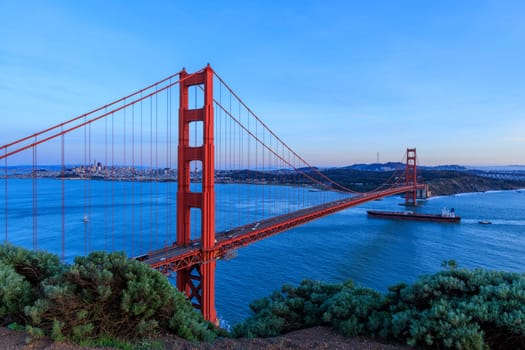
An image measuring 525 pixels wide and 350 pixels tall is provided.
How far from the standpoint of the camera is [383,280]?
15.5 meters

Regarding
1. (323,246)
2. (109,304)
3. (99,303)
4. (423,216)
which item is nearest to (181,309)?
(109,304)

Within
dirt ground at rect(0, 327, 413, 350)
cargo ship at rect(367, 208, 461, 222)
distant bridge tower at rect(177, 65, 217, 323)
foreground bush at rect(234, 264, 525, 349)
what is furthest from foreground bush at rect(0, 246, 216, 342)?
cargo ship at rect(367, 208, 461, 222)

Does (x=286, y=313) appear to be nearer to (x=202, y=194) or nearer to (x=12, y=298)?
(x=12, y=298)

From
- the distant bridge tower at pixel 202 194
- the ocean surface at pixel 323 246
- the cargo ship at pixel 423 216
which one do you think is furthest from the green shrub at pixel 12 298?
the cargo ship at pixel 423 216

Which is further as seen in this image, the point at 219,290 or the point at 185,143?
the point at 219,290

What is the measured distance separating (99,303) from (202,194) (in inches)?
259

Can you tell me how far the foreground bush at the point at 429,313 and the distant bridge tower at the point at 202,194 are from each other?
16.9 feet

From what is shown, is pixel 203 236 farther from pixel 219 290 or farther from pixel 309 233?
pixel 309 233

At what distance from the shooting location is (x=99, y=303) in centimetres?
351

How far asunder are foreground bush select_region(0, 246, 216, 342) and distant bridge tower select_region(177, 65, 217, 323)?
→ 5948 mm

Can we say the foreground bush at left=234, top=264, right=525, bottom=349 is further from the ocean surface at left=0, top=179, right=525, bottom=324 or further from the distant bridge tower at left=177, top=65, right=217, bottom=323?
the ocean surface at left=0, top=179, right=525, bottom=324

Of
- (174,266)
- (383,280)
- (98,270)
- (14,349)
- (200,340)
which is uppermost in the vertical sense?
(98,270)

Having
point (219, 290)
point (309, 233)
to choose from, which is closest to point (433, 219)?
point (309, 233)

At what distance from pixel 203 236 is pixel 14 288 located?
21.0 ft
